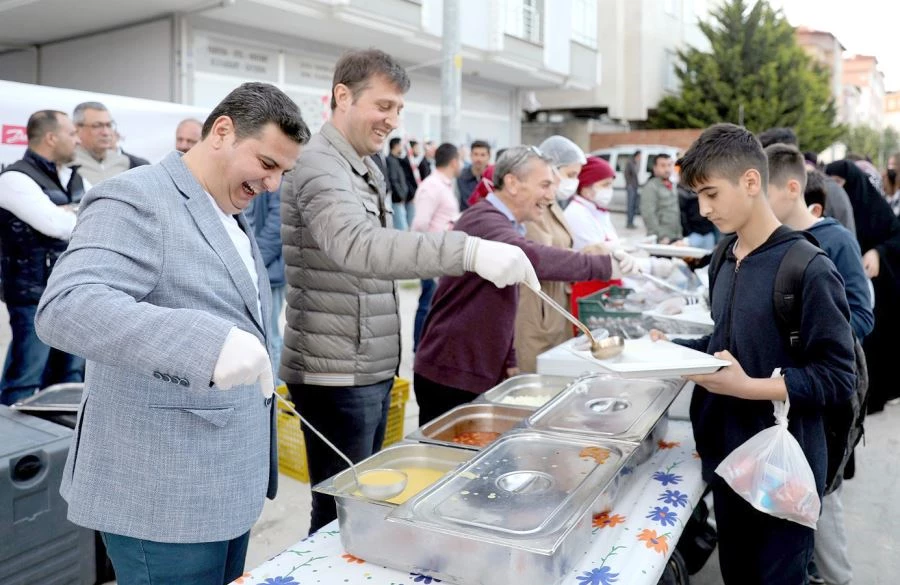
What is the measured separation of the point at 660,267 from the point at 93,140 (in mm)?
3241

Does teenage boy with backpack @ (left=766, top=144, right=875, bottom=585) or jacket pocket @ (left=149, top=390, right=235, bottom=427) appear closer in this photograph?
jacket pocket @ (left=149, top=390, right=235, bottom=427)

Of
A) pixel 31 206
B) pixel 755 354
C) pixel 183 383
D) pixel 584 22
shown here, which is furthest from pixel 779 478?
pixel 584 22

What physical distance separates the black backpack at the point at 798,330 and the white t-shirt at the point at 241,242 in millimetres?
1178

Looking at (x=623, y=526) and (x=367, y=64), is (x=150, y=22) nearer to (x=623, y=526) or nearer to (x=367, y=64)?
(x=367, y=64)

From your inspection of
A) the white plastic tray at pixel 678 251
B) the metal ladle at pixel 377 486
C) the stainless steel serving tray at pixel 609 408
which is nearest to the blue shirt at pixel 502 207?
the stainless steel serving tray at pixel 609 408

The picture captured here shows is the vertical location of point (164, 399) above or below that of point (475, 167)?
below

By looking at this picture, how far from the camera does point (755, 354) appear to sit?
1769 millimetres

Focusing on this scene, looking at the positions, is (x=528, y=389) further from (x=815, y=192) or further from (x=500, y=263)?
(x=815, y=192)

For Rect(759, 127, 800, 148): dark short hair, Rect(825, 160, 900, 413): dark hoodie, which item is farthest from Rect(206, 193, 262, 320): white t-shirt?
Rect(825, 160, 900, 413): dark hoodie

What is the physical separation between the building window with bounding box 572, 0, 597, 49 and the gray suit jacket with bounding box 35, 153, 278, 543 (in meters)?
15.6

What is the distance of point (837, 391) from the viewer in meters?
1.67

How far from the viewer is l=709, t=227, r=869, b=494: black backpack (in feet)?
5.56

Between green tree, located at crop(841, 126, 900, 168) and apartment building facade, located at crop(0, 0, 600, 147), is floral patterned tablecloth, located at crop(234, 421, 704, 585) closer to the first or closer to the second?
apartment building facade, located at crop(0, 0, 600, 147)

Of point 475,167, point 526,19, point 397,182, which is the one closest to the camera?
point 475,167
